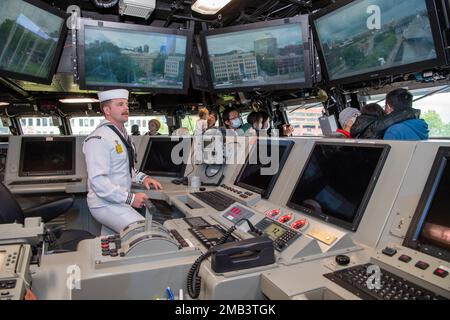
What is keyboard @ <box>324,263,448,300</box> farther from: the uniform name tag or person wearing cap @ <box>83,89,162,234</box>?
the uniform name tag

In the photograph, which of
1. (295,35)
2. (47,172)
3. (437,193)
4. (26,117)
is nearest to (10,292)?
(437,193)

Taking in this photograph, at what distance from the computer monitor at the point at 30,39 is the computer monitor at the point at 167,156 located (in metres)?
1.36

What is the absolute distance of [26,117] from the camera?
9.16 m

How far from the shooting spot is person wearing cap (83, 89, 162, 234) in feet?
7.40

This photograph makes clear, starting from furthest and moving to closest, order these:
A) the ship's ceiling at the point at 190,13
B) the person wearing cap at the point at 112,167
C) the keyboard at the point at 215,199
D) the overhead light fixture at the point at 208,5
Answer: the ship's ceiling at the point at 190,13 → the overhead light fixture at the point at 208,5 → the person wearing cap at the point at 112,167 → the keyboard at the point at 215,199

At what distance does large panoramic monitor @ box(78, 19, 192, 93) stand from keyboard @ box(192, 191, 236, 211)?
1.91 m

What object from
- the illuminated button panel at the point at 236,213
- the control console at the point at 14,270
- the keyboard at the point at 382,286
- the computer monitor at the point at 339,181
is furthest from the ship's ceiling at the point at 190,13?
the keyboard at the point at 382,286

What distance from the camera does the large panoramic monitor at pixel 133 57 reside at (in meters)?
3.51

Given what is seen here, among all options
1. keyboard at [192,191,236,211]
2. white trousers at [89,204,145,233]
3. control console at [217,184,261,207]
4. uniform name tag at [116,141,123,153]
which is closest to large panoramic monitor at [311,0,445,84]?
control console at [217,184,261,207]

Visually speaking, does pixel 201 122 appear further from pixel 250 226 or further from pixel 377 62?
pixel 250 226

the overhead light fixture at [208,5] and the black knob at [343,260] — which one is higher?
the overhead light fixture at [208,5]

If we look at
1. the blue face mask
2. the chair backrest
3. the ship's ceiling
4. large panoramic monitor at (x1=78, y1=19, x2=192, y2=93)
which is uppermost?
the ship's ceiling

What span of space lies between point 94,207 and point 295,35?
2443 millimetres

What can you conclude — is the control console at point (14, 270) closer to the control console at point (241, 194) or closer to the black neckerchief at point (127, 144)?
the control console at point (241, 194)
